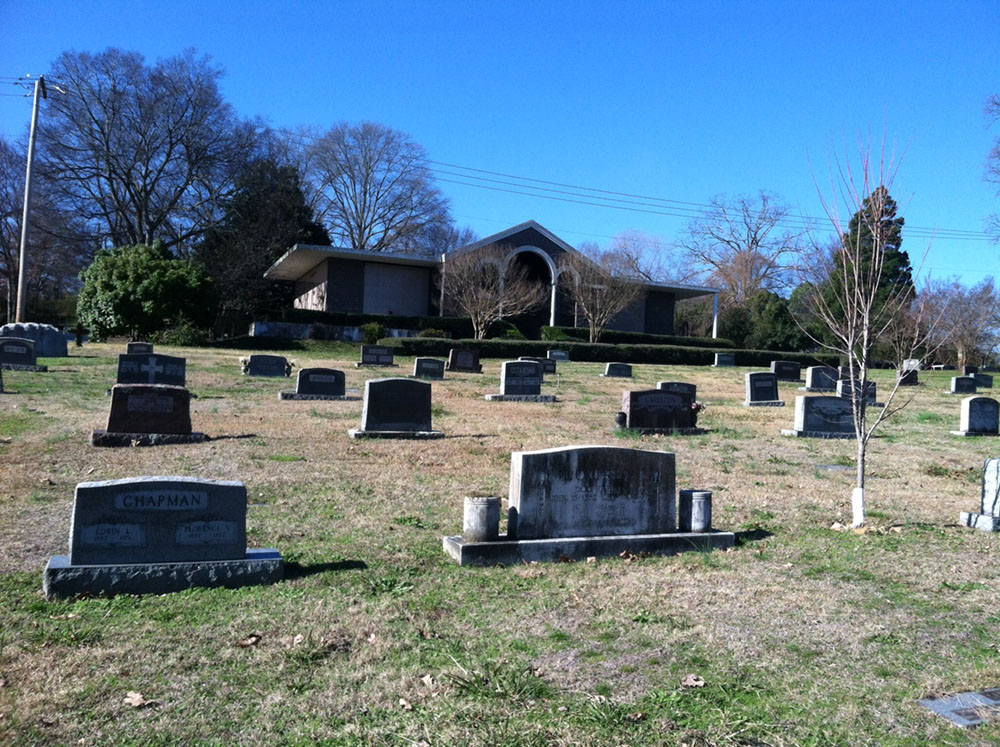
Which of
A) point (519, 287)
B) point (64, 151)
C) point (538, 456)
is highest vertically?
point (64, 151)

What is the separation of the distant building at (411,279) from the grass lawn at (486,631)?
3457cm

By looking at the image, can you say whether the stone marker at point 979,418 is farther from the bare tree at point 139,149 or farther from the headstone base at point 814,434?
the bare tree at point 139,149

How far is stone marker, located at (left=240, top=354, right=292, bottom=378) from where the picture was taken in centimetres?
2358

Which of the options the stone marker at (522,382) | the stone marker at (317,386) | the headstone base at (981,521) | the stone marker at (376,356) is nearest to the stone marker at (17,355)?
the stone marker at (317,386)

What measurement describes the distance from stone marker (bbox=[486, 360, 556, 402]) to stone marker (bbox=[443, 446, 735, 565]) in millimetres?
13823

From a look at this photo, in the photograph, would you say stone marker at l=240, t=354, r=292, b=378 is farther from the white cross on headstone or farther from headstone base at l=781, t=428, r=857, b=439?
headstone base at l=781, t=428, r=857, b=439

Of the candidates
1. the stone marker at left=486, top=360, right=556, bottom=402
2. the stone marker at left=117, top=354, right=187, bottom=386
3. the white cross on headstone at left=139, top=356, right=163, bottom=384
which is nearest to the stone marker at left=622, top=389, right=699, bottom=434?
the stone marker at left=486, top=360, right=556, bottom=402

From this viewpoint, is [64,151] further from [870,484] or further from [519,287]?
[870,484]

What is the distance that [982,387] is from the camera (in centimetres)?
3061

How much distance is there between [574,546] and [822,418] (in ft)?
36.1

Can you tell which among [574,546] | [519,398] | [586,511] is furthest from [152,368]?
[574,546]

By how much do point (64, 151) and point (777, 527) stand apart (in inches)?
1753

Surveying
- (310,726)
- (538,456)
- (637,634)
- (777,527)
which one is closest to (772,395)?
(777,527)

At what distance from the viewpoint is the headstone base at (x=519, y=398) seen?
67.8 feet
